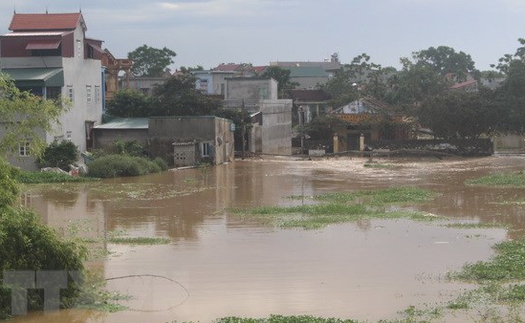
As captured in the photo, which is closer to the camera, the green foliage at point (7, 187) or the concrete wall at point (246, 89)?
the green foliage at point (7, 187)

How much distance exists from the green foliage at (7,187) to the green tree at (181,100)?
33.3 m

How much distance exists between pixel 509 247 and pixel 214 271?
6.62m

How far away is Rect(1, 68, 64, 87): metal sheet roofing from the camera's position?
137ft

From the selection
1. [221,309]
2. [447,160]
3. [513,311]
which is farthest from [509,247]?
[447,160]

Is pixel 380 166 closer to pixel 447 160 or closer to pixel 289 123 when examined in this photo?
pixel 447 160

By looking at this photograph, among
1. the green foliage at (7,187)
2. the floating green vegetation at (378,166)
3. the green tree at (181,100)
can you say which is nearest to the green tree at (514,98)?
the floating green vegetation at (378,166)

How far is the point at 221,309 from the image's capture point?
1562 cm

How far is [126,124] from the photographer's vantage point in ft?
159

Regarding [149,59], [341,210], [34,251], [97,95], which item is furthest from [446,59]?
[34,251]

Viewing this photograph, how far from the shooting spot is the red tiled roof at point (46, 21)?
45.7m

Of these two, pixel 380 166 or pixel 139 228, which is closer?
pixel 139 228

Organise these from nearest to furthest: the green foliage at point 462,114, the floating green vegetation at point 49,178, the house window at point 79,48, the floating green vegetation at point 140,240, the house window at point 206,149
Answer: the floating green vegetation at point 140,240 → the floating green vegetation at point 49,178 → the house window at point 79,48 → the house window at point 206,149 → the green foliage at point 462,114

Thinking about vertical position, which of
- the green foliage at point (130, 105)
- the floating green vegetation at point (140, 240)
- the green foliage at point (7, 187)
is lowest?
the floating green vegetation at point (140, 240)

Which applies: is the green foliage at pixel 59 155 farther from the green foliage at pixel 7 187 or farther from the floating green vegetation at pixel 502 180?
the green foliage at pixel 7 187
